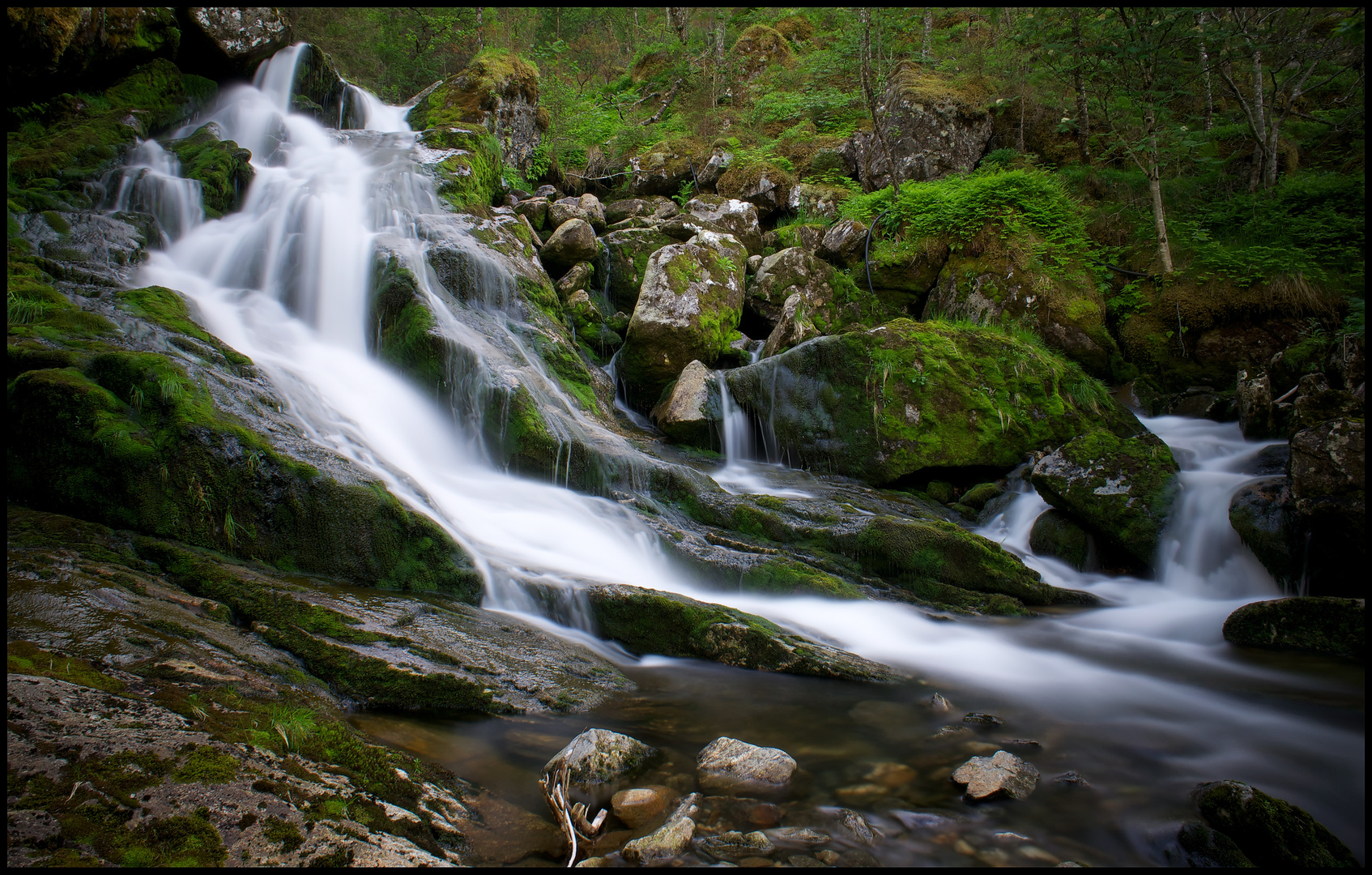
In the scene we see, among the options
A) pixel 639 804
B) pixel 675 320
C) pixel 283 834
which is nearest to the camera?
pixel 283 834

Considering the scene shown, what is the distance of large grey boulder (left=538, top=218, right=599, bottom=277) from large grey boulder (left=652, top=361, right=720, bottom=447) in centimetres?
413

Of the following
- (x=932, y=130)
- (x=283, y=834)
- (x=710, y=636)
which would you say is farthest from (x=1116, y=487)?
(x=932, y=130)

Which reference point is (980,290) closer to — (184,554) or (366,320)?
(366,320)

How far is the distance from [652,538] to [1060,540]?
4.50 meters

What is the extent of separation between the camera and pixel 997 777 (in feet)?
8.16

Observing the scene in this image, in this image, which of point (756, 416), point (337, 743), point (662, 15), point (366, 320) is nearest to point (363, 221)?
point (366, 320)

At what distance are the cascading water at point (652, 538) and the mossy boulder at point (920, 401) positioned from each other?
90cm

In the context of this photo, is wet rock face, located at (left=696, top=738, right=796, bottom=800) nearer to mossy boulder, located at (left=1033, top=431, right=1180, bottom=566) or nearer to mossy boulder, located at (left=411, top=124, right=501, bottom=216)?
mossy boulder, located at (left=1033, top=431, right=1180, bottom=566)

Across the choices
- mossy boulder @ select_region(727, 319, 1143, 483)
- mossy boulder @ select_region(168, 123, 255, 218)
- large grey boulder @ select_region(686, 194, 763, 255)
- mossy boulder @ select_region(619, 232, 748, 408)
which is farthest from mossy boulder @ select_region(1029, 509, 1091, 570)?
mossy boulder @ select_region(168, 123, 255, 218)

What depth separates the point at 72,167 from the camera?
9430 mm

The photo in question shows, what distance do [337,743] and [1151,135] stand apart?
1357 cm

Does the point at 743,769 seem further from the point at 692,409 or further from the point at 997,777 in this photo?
the point at 692,409

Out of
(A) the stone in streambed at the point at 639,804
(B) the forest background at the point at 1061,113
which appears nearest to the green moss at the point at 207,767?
(A) the stone in streambed at the point at 639,804

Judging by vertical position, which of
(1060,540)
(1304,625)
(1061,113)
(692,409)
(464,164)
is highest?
(1061,113)
